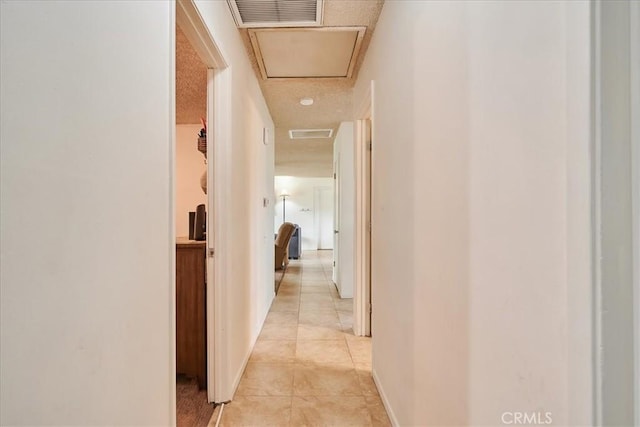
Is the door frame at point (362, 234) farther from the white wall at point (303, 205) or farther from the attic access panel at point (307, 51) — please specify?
the white wall at point (303, 205)

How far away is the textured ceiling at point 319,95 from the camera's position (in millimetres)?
1931

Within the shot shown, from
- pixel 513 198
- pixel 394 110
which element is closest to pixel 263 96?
pixel 394 110

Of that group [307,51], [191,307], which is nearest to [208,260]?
[191,307]

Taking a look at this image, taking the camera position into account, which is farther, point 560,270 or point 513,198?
point 513,198

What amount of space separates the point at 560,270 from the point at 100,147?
1023mm

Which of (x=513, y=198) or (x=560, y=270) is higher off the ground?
(x=513, y=198)

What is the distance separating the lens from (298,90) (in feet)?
10.5

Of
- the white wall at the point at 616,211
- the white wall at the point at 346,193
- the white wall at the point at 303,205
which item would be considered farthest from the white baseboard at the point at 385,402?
the white wall at the point at 303,205

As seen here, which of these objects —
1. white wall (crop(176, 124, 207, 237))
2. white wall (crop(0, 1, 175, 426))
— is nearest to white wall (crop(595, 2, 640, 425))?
white wall (crop(0, 1, 175, 426))

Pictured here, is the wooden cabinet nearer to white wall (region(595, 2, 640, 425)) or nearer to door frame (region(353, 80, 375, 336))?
door frame (region(353, 80, 375, 336))

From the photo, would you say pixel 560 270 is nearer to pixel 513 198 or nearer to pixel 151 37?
pixel 513 198

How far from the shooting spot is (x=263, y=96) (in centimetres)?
331

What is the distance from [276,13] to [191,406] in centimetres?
241

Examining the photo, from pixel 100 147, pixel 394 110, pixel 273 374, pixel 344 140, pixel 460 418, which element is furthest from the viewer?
pixel 344 140
